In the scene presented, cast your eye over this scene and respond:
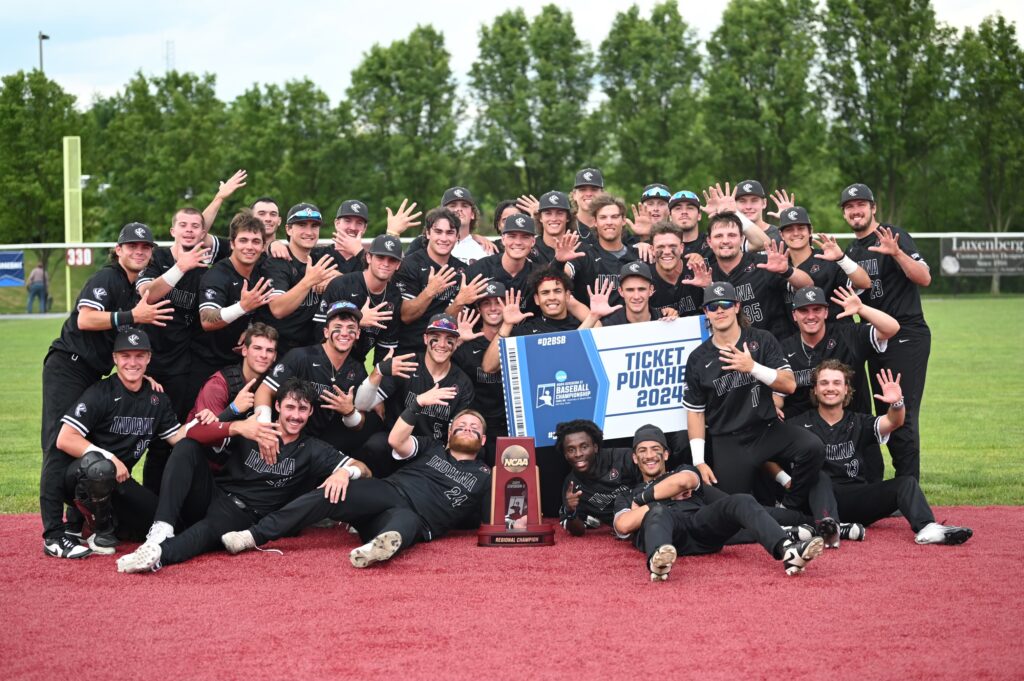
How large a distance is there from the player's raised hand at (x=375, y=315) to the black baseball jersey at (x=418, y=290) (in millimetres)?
280

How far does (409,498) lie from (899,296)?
15.3 ft

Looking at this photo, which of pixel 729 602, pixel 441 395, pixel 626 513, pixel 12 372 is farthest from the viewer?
pixel 12 372

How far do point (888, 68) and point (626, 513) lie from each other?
149 ft

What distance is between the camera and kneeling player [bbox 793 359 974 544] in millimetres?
8898

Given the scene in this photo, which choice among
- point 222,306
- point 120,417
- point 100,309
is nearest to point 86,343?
point 100,309

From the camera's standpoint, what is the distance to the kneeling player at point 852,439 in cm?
890

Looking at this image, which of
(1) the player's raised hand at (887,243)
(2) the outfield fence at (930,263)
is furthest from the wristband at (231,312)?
(2) the outfield fence at (930,263)

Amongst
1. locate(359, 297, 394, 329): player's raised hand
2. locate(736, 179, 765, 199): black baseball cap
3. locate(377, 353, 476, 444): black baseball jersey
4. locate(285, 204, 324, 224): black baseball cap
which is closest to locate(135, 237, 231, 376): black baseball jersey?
locate(285, 204, 324, 224): black baseball cap

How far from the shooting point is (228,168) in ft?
159

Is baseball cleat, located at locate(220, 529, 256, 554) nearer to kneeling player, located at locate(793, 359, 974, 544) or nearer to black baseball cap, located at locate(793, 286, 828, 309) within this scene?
kneeling player, located at locate(793, 359, 974, 544)

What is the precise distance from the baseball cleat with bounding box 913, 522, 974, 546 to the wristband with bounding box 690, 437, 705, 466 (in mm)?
1700

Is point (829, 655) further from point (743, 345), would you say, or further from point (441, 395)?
point (441, 395)

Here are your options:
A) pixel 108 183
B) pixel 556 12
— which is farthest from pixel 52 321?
pixel 556 12

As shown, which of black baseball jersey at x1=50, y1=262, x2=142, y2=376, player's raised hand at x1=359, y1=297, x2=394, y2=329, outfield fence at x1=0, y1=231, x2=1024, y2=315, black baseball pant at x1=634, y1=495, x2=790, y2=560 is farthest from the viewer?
outfield fence at x1=0, y1=231, x2=1024, y2=315
